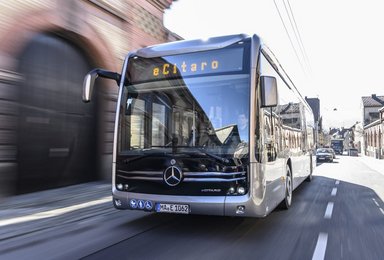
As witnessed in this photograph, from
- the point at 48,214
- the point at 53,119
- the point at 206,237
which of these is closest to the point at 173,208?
the point at 206,237

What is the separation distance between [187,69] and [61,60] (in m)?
6.72

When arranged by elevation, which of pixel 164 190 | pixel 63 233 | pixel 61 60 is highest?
pixel 61 60

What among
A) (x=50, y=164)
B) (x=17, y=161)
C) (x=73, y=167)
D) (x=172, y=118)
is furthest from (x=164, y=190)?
(x=73, y=167)

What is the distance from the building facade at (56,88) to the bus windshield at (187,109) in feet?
14.1

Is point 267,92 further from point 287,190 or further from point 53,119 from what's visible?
point 53,119

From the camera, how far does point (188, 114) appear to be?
19.0 feet

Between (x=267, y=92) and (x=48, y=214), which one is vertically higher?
(x=267, y=92)

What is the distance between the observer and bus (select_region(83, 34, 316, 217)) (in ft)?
17.7

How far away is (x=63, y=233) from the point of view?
6004 millimetres

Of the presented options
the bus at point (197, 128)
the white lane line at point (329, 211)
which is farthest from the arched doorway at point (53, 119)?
the white lane line at point (329, 211)

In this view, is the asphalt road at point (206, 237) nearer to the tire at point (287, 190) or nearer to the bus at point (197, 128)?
the tire at point (287, 190)

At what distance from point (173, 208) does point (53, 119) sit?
6.74 metres

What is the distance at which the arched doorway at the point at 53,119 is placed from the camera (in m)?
10.0

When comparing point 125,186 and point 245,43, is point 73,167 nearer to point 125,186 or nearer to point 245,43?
point 125,186
